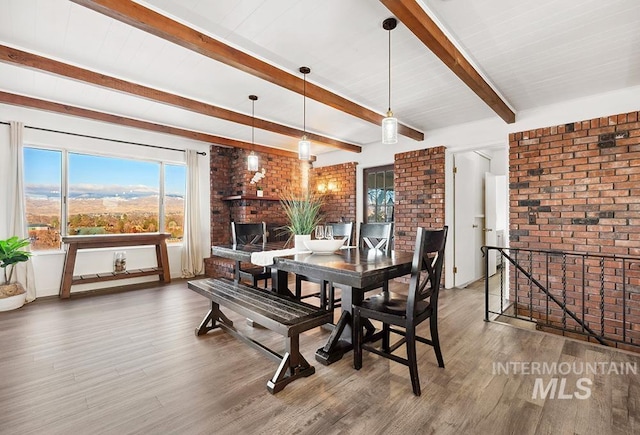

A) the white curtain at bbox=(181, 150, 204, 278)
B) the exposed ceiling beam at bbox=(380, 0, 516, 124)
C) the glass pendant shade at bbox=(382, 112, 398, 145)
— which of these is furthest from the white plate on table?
the white curtain at bbox=(181, 150, 204, 278)

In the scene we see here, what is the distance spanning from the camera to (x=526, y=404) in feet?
5.85

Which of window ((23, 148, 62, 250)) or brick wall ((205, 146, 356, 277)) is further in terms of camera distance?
brick wall ((205, 146, 356, 277))

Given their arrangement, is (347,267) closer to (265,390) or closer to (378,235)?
(265,390)

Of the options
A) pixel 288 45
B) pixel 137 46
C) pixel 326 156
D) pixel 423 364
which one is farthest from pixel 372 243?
pixel 326 156

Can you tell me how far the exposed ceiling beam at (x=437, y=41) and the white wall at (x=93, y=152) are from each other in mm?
4534

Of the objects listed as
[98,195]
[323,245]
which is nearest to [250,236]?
[323,245]

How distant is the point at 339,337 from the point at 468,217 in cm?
367

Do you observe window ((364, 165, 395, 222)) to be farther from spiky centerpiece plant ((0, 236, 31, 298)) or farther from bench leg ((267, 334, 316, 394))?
spiky centerpiece plant ((0, 236, 31, 298))

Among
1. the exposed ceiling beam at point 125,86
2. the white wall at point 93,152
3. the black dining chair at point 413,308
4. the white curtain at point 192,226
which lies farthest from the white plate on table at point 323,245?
the white wall at point 93,152

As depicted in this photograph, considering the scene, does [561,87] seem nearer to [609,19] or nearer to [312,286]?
[609,19]

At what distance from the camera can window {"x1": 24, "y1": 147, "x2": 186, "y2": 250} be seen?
4.18 meters

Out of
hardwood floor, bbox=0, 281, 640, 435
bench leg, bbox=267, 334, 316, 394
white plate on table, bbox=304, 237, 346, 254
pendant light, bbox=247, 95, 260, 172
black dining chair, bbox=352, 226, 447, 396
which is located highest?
pendant light, bbox=247, 95, 260, 172

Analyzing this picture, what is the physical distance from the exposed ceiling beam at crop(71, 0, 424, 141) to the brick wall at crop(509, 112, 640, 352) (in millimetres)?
2557

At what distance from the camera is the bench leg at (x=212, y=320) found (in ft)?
9.19
